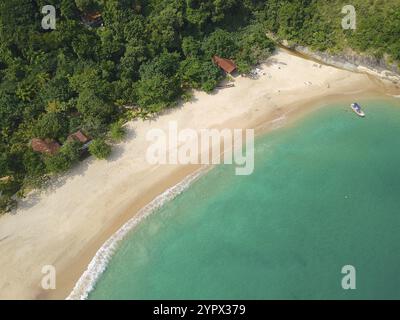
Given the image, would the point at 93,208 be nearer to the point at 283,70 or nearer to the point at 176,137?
the point at 176,137

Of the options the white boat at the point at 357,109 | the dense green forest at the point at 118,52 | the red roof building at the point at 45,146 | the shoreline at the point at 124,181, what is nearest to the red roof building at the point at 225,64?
the dense green forest at the point at 118,52

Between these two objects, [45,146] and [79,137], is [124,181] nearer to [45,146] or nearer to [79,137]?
[79,137]

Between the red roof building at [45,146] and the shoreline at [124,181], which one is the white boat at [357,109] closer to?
the shoreline at [124,181]

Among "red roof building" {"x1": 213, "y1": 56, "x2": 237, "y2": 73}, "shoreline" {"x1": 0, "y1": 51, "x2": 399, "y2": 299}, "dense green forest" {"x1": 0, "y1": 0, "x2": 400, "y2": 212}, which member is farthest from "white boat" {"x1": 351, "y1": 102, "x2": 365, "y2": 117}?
"red roof building" {"x1": 213, "y1": 56, "x2": 237, "y2": 73}

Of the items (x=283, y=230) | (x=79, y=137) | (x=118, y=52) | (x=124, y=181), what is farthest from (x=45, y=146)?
(x=283, y=230)

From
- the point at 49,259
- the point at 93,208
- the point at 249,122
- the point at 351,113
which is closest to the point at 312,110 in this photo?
the point at 351,113

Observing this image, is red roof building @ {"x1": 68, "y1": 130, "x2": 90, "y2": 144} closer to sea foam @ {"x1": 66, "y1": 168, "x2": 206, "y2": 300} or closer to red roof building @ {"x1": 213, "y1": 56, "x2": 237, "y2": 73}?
sea foam @ {"x1": 66, "y1": 168, "x2": 206, "y2": 300}

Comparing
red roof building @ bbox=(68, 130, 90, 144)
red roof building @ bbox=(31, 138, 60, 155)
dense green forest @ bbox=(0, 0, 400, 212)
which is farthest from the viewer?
dense green forest @ bbox=(0, 0, 400, 212)
